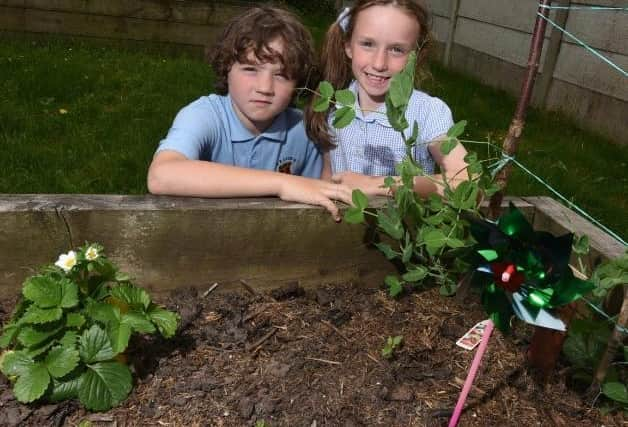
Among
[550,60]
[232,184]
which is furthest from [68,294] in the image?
[550,60]

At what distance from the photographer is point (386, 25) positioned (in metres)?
1.98

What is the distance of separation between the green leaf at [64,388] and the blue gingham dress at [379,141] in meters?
1.25

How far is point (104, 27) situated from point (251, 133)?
449 centimetres

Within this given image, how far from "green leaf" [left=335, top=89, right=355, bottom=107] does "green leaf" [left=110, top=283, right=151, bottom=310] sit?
66 cm

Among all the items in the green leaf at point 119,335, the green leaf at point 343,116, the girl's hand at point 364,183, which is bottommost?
the green leaf at point 119,335

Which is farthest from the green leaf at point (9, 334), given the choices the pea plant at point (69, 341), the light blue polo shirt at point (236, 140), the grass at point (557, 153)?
the grass at point (557, 153)

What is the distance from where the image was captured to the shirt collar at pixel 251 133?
2109 mm

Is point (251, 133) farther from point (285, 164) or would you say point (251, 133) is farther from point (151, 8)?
point (151, 8)

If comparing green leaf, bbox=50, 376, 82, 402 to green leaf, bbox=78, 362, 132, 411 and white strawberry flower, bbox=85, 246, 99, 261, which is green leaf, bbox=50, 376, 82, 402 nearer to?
green leaf, bbox=78, 362, 132, 411

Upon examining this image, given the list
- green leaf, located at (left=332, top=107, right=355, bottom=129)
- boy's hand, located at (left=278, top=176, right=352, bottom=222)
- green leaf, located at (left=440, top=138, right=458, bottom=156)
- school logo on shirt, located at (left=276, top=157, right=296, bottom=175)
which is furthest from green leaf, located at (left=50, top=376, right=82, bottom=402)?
school logo on shirt, located at (left=276, top=157, right=296, bottom=175)

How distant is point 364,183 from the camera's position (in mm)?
1870

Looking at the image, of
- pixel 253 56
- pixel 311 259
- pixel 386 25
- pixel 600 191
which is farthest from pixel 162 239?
pixel 600 191

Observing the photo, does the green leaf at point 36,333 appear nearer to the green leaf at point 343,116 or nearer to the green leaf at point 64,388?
the green leaf at point 64,388

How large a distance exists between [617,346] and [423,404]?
461mm
